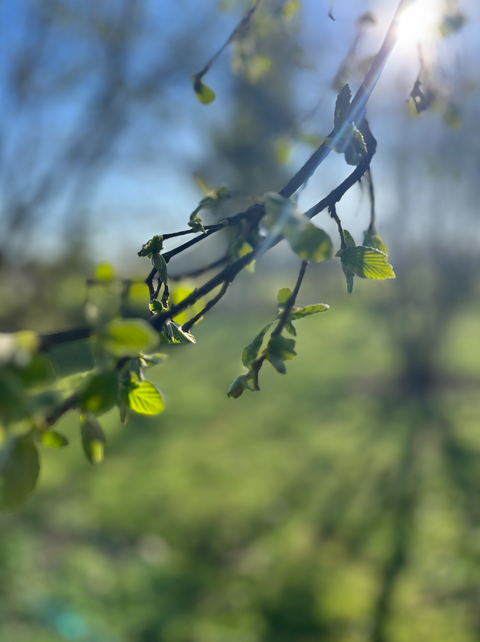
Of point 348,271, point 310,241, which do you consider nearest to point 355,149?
point 348,271

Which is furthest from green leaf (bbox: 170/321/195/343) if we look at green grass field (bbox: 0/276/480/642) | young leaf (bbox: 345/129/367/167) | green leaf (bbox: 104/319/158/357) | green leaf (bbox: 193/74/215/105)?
green grass field (bbox: 0/276/480/642)

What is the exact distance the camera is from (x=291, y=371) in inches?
359

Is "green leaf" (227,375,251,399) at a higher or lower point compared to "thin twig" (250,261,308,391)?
lower

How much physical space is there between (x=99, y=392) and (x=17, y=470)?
9cm

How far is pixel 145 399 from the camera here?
0.64 meters

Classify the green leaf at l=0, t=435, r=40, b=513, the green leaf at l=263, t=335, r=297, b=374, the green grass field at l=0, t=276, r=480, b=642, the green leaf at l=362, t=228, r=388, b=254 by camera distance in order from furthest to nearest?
the green grass field at l=0, t=276, r=480, b=642 → the green leaf at l=362, t=228, r=388, b=254 → the green leaf at l=263, t=335, r=297, b=374 → the green leaf at l=0, t=435, r=40, b=513

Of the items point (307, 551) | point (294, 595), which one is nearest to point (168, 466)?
point (307, 551)

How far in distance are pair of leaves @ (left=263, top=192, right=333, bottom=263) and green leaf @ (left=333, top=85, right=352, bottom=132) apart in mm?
249

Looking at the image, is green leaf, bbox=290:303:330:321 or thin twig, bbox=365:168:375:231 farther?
thin twig, bbox=365:168:375:231

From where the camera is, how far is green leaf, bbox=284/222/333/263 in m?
0.51

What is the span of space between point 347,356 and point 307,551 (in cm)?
635

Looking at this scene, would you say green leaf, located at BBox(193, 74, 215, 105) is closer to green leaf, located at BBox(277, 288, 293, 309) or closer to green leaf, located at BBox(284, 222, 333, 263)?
green leaf, located at BBox(277, 288, 293, 309)

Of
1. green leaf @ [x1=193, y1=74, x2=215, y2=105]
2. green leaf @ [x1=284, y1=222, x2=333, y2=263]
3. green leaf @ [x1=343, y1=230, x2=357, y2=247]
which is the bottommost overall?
green leaf @ [x1=284, y1=222, x2=333, y2=263]

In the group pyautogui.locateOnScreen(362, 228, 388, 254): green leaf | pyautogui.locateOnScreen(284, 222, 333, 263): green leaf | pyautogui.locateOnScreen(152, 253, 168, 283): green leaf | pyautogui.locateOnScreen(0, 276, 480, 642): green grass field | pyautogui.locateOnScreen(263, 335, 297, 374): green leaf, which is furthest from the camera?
pyautogui.locateOnScreen(0, 276, 480, 642): green grass field
